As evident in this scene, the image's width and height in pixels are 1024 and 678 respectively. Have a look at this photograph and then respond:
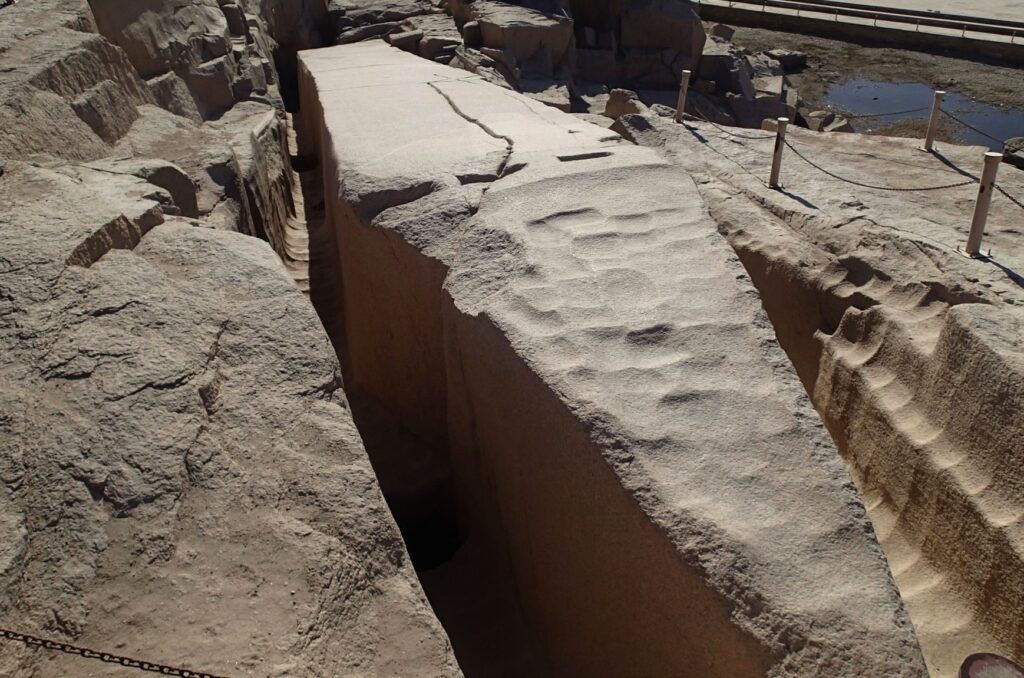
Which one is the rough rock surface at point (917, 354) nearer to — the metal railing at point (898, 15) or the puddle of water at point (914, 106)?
the puddle of water at point (914, 106)

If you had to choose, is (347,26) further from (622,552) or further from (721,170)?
(622,552)

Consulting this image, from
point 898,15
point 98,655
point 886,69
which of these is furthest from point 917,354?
point 898,15

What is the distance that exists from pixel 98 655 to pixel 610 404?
1294 mm

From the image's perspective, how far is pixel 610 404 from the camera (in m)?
2.18

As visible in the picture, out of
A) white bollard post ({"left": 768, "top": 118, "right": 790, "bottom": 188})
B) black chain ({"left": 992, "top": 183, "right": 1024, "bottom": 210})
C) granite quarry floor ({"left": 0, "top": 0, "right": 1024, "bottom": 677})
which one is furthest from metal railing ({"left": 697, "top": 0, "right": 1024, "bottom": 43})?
white bollard post ({"left": 768, "top": 118, "right": 790, "bottom": 188})

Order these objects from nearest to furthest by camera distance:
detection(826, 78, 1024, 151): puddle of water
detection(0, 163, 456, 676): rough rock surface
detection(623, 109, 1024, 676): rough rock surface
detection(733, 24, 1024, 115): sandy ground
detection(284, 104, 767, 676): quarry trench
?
detection(0, 163, 456, 676): rough rock surface < detection(284, 104, 767, 676): quarry trench < detection(623, 109, 1024, 676): rough rock surface < detection(826, 78, 1024, 151): puddle of water < detection(733, 24, 1024, 115): sandy ground

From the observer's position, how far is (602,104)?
9.42m

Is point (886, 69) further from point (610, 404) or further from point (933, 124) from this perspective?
point (610, 404)

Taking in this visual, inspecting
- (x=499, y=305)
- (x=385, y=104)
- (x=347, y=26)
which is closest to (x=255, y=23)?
Result: (x=347, y=26)

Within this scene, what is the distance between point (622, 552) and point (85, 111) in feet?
10.2

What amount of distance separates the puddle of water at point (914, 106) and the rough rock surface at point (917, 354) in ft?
25.7

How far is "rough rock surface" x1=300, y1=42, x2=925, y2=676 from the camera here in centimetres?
183

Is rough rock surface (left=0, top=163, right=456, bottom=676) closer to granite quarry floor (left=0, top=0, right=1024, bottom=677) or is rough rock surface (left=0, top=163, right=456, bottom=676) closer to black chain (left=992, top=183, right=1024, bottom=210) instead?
granite quarry floor (left=0, top=0, right=1024, bottom=677)

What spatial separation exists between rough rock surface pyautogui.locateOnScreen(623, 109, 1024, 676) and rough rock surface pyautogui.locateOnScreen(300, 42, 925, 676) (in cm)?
68
